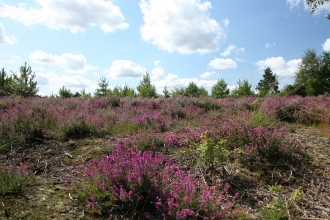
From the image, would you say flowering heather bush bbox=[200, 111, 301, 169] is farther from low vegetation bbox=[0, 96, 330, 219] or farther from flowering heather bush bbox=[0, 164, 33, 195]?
flowering heather bush bbox=[0, 164, 33, 195]

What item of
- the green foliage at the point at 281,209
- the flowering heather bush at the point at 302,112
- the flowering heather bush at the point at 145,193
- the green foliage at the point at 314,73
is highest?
the green foliage at the point at 314,73

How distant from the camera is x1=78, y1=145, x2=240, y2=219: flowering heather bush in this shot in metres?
2.38

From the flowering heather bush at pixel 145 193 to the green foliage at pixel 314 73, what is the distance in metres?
45.4

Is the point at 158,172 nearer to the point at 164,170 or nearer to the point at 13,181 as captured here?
the point at 164,170

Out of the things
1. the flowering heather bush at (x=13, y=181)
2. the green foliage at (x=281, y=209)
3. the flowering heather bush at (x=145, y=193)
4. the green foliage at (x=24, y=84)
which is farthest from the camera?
the green foliage at (x=24, y=84)

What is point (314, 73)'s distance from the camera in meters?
43.2

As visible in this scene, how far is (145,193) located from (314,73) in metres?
49.9

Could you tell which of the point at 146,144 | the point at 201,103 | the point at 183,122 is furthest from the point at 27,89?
the point at 146,144

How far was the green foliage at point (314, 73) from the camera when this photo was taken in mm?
41344

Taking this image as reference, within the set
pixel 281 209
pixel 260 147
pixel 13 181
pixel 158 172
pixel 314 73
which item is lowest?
pixel 281 209

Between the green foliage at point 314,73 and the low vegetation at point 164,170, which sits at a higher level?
the green foliage at point 314,73

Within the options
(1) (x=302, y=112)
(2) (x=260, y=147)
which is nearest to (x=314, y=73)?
(1) (x=302, y=112)

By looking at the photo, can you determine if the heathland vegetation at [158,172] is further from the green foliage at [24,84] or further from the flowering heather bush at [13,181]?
the green foliage at [24,84]

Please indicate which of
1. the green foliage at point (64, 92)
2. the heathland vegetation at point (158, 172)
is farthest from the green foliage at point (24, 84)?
the heathland vegetation at point (158, 172)
